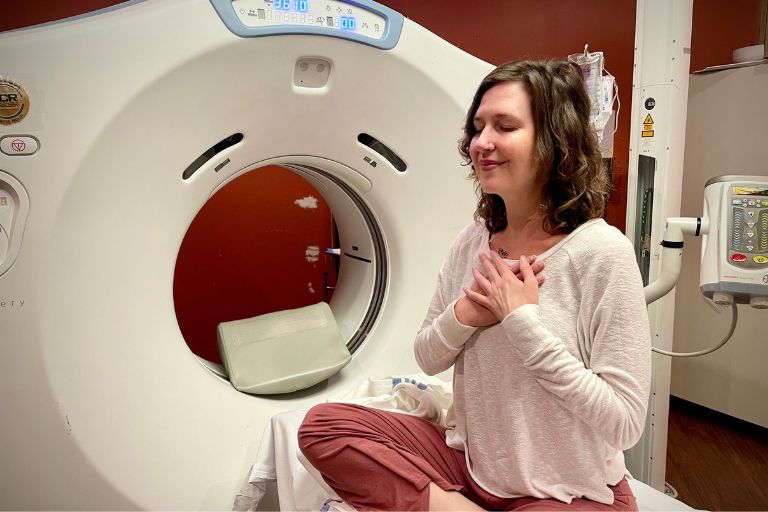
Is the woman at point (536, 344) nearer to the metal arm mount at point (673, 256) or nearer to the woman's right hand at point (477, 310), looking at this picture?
the woman's right hand at point (477, 310)

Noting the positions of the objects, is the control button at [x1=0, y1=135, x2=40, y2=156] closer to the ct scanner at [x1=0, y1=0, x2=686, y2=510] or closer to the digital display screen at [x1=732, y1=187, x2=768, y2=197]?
the ct scanner at [x1=0, y1=0, x2=686, y2=510]

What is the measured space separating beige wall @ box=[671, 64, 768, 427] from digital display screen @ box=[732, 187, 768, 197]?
2.98ft

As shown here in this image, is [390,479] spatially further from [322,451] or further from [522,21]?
[522,21]

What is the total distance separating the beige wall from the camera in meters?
2.09

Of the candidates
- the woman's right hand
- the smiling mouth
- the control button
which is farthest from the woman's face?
the control button

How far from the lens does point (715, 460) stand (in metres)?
2.11

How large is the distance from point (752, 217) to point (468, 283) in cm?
67

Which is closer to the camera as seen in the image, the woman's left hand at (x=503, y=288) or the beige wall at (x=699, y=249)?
the woman's left hand at (x=503, y=288)

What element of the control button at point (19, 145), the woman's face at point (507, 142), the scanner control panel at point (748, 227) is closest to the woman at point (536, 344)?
the woman's face at point (507, 142)

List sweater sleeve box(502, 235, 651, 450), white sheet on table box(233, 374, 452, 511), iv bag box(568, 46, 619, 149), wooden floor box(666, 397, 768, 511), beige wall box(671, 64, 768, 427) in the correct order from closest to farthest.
Answer: sweater sleeve box(502, 235, 651, 450) → white sheet on table box(233, 374, 452, 511) → iv bag box(568, 46, 619, 149) → wooden floor box(666, 397, 768, 511) → beige wall box(671, 64, 768, 427)

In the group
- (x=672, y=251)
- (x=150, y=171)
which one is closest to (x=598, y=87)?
(x=672, y=251)

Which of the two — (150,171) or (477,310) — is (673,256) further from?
(150,171)

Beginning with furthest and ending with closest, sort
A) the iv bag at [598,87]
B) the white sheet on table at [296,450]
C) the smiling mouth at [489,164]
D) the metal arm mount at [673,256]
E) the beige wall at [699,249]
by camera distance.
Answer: the beige wall at [699,249]
the iv bag at [598,87]
the metal arm mount at [673,256]
the white sheet on table at [296,450]
the smiling mouth at [489,164]

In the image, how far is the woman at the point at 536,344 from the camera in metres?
0.92
